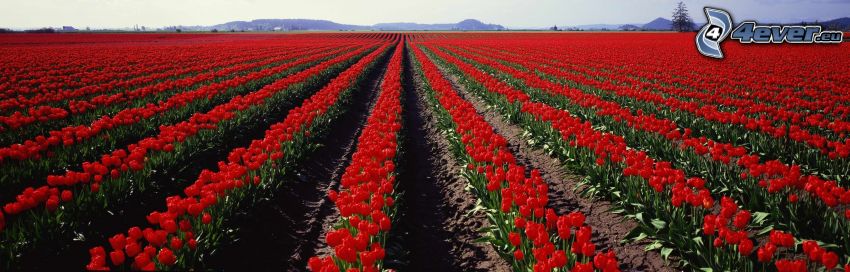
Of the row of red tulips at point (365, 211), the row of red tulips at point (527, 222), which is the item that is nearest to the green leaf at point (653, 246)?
the row of red tulips at point (527, 222)

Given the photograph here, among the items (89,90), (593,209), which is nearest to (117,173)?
(593,209)

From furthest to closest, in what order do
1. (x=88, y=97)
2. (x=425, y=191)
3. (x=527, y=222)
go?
(x=88, y=97) < (x=425, y=191) < (x=527, y=222)

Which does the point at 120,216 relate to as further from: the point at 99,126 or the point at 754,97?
the point at 754,97

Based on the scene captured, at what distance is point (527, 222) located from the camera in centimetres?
399

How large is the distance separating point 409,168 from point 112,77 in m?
17.5

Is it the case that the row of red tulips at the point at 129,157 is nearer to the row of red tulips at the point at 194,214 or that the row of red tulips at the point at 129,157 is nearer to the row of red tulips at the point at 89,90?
the row of red tulips at the point at 194,214

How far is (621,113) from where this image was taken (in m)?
8.91

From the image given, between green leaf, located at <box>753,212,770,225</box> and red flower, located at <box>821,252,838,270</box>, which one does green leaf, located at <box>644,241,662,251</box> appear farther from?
red flower, located at <box>821,252,838,270</box>

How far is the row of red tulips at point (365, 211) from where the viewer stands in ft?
11.4

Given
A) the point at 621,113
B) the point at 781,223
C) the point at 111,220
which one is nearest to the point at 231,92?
the point at 111,220

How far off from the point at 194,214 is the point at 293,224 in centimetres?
167

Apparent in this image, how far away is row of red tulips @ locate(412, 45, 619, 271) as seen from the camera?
3.32 m

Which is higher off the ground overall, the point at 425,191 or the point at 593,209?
the point at 593,209

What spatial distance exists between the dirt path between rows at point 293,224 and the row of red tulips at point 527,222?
1989 millimetres
